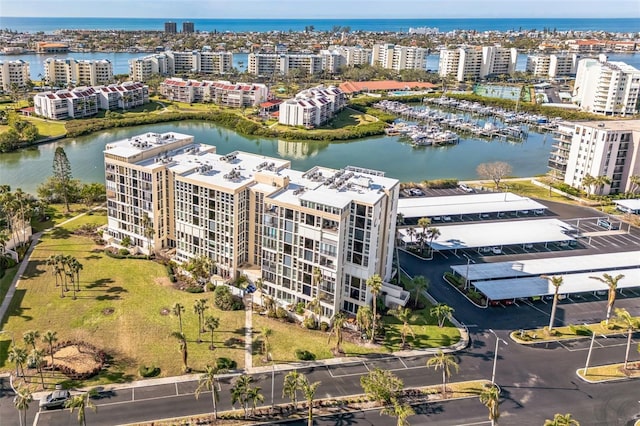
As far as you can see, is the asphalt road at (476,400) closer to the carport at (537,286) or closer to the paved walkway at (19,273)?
the carport at (537,286)

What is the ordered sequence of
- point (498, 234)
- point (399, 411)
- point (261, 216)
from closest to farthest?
point (399, 411), point (261, 216), point (498, 234)

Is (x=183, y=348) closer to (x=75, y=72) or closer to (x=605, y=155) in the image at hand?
(x=605, y=155)

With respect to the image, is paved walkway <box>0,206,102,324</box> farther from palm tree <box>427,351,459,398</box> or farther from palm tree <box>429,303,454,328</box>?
palm tree <box>429,303,454,328</box>

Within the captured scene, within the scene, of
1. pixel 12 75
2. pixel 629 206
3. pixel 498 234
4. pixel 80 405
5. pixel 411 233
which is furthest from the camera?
pixel 12 75

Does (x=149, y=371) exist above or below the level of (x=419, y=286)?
below

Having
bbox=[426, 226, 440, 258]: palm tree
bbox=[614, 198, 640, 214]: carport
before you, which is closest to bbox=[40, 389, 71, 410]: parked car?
bbox=[426, 226, 440, 258]: palm tree

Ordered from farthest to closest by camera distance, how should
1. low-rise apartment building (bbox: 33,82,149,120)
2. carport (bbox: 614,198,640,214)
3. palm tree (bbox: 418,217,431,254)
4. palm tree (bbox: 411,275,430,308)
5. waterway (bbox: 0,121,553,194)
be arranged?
low-rise apartment building (bbox: 33,82,149,120) < waterway (bbox: 0,121,553,194) < carport (bbox: 614,198,640,214) < palm tree (bbox: 418,217,431,254) < palm tree (bbox: 411,275,430,308)

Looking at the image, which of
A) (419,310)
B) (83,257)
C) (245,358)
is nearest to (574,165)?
(419,310)

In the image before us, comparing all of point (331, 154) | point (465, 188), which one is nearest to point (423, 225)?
point (465, 188)
